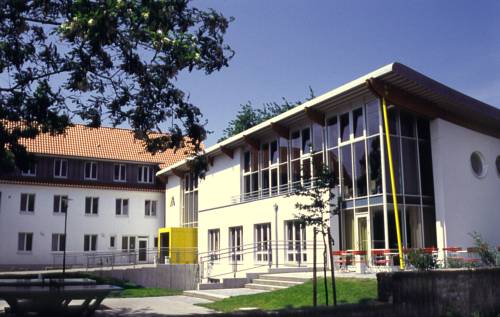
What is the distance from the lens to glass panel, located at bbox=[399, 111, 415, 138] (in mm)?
22484

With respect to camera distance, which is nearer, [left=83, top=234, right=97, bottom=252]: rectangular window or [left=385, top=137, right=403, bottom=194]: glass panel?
[left=385, top=137, right=403, bottom=194]: glass panel

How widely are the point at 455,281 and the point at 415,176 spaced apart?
10.1 meters

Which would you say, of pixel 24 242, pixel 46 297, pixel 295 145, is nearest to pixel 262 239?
pixel 295 145

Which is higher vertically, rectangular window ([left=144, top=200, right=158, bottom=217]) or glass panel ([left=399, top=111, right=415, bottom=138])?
glass panel ([left=399, top=111, right=415, bottom=138])

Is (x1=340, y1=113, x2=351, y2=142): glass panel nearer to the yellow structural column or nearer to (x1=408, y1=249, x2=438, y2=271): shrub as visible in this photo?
the yellow structural column

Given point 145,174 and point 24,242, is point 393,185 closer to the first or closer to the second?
point 145,174

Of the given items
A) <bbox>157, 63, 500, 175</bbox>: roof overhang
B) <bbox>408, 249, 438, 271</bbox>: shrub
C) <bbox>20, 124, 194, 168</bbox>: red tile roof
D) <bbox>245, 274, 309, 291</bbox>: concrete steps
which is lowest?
<bbox>245, 274, 309, 291</bbox>: concrete steps

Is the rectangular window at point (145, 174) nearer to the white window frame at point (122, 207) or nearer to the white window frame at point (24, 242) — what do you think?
the white window frame at point (122, 207)

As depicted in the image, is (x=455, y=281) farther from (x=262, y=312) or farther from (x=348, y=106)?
(x=348, y=106)

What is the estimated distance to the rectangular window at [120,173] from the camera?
4459cm

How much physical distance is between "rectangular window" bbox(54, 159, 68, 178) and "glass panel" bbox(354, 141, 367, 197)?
26764 mm

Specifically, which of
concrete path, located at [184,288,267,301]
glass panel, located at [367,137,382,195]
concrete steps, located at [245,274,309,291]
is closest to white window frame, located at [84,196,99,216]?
concrete path, located at [184,288,267,301]

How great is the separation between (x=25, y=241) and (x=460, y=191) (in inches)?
1196

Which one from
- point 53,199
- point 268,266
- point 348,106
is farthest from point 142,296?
point 53,199
